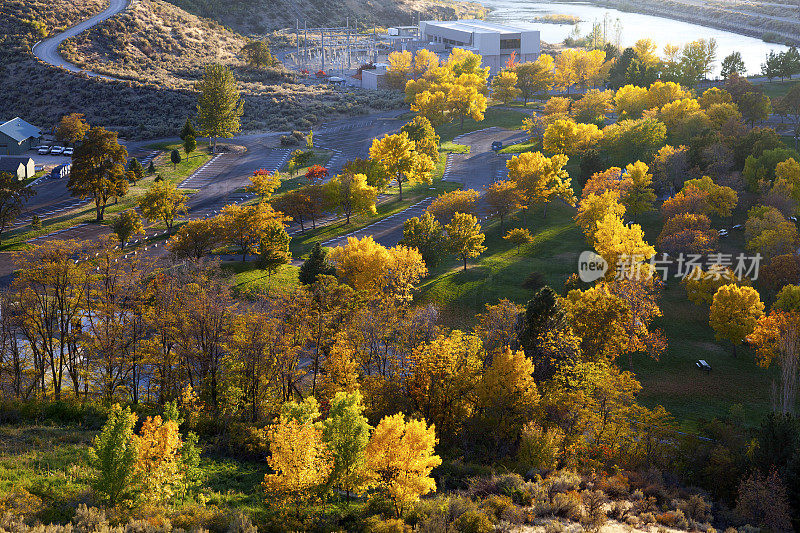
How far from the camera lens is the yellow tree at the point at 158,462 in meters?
32.7

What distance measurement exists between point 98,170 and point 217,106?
2836 centimetres

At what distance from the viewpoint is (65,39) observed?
137375 mm

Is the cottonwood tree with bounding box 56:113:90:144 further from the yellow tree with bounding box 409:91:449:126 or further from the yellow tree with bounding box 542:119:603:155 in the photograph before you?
the yellow tree with bounding box 542:119:603:155

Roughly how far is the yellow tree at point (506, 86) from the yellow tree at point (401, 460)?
105 meters

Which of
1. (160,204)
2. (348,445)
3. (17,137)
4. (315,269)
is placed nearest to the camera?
(348,445)

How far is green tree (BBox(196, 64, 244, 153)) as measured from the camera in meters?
105

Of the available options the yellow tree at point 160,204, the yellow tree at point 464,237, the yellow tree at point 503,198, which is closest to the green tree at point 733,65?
the yellow tree at point 503,198

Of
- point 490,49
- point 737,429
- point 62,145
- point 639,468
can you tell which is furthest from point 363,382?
point 490,49

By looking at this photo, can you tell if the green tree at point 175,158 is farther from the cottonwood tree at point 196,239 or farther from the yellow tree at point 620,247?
the yellow tree at point 620,247

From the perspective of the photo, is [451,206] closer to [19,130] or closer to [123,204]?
[123,204]

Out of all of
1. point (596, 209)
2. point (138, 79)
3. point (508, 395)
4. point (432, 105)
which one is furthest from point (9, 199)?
point (432, 105)

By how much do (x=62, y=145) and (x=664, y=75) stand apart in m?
97.8

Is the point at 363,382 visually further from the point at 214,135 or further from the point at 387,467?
the point at 214,135

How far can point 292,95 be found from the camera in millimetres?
135375
